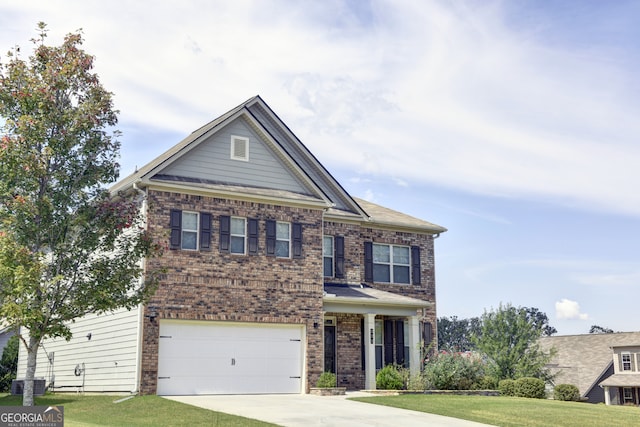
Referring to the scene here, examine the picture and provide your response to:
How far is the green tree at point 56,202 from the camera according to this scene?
15203 millimetres

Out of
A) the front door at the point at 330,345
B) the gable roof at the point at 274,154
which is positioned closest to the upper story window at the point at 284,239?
the gable roof at the point at 274,154

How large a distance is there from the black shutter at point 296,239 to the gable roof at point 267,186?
0.82 m

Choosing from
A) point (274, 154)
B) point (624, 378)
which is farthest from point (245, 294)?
point (624, 378)

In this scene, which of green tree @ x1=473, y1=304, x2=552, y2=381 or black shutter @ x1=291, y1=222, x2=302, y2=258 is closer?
black shutter @ x1=291, y1=222, x2=302, y2=258

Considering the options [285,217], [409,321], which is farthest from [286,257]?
[409,321]

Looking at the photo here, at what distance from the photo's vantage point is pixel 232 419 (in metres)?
16.4

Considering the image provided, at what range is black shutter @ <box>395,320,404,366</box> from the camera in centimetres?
2739

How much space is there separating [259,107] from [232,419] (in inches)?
575

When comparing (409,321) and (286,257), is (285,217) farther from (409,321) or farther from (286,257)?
(409,321)

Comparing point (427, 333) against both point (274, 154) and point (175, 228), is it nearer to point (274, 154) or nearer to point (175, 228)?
point (274, 154)

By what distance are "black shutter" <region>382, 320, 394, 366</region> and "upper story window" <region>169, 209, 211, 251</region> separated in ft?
26.9

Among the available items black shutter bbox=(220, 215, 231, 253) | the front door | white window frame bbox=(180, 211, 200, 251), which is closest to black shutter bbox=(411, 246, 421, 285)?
the front door

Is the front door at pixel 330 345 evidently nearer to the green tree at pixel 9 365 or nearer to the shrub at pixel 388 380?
the shrub at pixel 388 380

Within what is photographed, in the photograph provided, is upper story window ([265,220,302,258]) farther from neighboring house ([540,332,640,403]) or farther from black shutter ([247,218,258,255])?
neighboring house ([540,332,640,403])
